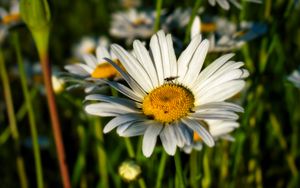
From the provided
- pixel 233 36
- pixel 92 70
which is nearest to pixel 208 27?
pixel 233 36

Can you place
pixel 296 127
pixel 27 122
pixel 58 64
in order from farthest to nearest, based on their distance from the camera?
pixel 58 64 < pixel 27 122 < pixel 296 127

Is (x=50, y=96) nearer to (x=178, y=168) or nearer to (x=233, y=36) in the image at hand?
(x=178, y=168)

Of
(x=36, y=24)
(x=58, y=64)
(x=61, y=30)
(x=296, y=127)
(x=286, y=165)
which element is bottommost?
(x=286, y=165)

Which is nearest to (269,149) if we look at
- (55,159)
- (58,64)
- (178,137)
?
(55,159)

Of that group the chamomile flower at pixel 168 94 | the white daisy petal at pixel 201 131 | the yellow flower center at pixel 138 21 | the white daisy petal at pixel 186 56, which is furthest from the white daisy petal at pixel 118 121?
the yellow flower center at pixel 138 21

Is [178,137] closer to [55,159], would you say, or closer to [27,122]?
[55,159]

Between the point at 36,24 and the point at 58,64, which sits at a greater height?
the point at 58,64

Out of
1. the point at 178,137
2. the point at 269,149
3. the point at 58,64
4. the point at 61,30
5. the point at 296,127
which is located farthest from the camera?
the point at 61,30

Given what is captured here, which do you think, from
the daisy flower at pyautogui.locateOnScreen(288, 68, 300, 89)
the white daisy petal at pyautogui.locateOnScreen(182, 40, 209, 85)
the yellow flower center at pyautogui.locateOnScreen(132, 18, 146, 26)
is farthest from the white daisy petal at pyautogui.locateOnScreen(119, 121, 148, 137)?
the yellow flower center at pyautogui.locateOnScreen(132, 18, 146, 26)
